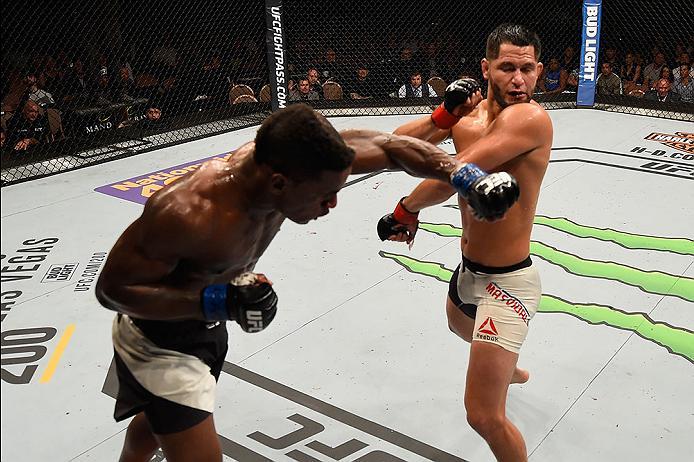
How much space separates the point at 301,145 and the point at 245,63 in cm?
632

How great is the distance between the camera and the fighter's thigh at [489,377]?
1.87 meters

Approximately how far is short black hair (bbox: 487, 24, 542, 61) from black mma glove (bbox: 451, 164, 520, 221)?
600 millimetres

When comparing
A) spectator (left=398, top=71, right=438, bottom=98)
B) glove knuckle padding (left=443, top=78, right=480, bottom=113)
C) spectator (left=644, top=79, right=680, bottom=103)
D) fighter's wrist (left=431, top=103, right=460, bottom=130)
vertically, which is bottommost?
spectator (left=644, top=79, right=680, bottom=103)

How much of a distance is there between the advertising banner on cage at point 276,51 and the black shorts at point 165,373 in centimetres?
558

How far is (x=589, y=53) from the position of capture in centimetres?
716

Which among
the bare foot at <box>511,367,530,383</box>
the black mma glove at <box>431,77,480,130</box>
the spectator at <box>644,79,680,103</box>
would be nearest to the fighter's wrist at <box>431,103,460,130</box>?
the black mma glove at <box>431,77,480,130</box>

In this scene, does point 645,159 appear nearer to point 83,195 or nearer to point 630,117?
point 630,117

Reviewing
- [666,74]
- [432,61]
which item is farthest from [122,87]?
[666,74]

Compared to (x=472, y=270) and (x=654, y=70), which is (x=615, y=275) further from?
(x=654, y=70)

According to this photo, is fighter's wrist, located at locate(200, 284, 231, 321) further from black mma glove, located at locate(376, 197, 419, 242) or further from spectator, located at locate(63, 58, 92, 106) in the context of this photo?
spectator, located at locate(63, 58, 92, 106)

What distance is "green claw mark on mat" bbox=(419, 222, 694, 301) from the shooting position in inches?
133

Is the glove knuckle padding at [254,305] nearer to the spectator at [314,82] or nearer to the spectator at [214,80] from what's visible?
the spectator at [214,80]

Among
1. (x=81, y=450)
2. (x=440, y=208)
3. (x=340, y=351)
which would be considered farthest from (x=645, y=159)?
(x=81, y=450)

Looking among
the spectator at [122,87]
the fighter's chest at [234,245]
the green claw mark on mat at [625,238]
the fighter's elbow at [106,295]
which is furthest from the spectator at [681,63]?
the fighter's elbow at [106,295]
